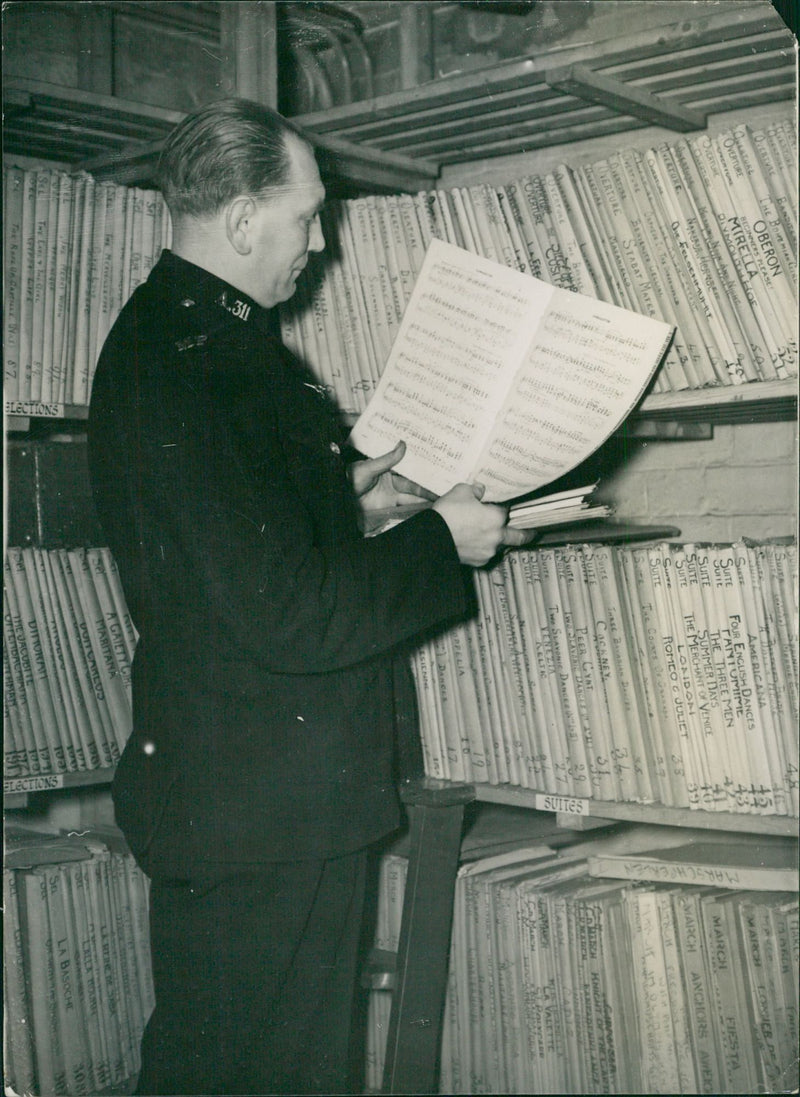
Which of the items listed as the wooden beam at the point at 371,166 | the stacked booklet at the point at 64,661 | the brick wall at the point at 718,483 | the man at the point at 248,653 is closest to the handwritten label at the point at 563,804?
the man at the point at 248,653

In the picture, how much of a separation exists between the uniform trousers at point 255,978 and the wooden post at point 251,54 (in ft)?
3.97

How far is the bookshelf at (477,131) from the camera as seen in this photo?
137cm

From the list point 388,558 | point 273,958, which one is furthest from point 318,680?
point 273,958

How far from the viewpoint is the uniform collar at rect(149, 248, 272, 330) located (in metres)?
1.32

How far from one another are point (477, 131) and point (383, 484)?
2.13ft

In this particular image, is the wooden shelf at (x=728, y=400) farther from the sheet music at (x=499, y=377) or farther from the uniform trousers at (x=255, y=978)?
the uniform trousers at (x=255, y=978)

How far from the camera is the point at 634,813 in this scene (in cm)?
142

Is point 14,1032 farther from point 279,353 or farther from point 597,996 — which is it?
point 279,353

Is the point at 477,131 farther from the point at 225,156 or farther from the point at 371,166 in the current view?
the point at 225,156

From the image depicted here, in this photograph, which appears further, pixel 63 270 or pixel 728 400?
pixel 63 270

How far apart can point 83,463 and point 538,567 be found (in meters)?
0.92

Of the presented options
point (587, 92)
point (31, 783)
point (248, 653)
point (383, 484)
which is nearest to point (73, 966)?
point (31, 783)

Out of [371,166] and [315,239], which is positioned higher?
[371,166]

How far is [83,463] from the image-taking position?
192cm
